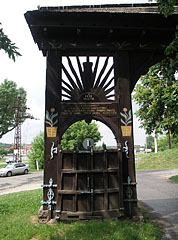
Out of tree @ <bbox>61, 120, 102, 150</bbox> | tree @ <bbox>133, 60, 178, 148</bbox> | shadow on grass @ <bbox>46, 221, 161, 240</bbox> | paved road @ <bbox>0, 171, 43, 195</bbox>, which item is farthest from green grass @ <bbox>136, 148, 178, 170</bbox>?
shadow on grass @ <bbox>46, 221, 161, 240</bbox>

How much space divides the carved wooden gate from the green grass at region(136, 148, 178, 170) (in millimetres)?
23495

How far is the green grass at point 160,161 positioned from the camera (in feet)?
90.4

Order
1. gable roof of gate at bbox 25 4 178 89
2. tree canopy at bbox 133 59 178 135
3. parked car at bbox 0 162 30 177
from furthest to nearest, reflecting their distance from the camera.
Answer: parked car at bbox 0 162 30 177, tree canopy at bbox 133 59 178 135, gable roof of gate at bbox 25 4 178 89

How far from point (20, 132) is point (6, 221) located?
29.2 meters

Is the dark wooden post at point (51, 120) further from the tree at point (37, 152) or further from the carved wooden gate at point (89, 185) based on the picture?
the tree at point (37, 152)

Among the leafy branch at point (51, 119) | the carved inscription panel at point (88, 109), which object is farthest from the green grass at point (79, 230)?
the carved inscription panel at point (88, 109)

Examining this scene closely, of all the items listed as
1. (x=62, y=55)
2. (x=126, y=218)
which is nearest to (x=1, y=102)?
(x=62, y=55)

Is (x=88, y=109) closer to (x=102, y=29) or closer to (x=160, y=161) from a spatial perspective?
(x=102, y=29)

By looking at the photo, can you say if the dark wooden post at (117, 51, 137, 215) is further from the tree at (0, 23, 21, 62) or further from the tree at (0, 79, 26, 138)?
the tree at (0, 79, 26, 138)

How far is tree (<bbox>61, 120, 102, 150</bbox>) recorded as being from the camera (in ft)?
110

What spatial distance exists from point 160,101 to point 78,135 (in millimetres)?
25262

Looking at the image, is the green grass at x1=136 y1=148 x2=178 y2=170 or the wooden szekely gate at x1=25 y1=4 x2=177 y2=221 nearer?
the wooden szekely gate at x1=25 y1=4 x2=177 y2=221

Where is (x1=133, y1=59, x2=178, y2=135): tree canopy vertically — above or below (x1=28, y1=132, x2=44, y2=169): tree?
above

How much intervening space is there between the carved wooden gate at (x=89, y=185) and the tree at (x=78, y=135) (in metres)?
27.7
